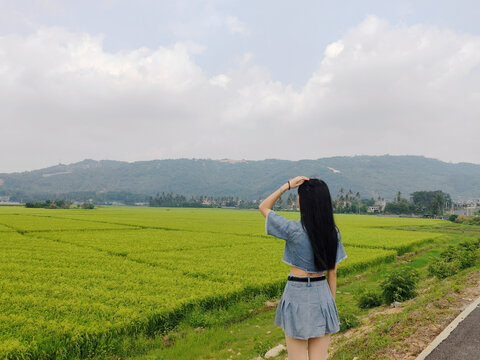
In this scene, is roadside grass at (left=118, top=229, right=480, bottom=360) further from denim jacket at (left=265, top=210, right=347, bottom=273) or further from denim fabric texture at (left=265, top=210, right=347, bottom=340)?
denim jacket at (left=265, top=210, right=347, bottom=273)

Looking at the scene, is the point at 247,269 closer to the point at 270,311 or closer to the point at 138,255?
the point at 270,311

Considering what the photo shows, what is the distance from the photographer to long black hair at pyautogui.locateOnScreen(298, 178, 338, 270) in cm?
320

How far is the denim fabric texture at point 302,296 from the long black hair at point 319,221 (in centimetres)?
7

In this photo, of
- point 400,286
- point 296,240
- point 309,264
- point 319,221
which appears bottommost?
point 400,286

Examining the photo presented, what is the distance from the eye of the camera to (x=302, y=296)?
3.32 m

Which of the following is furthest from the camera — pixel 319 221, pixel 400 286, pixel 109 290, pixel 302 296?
pixel 109 290

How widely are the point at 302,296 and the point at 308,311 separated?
0.50 ft

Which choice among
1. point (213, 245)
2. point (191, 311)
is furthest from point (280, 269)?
point (213, 245)

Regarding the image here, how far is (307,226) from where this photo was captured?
10.6ft

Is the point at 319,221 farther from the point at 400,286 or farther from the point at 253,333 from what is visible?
the point at 400,286

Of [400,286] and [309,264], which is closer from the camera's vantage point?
[309,264]

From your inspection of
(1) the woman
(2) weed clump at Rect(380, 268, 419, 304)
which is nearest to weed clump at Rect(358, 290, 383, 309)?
(2) weed clump at Rect(380, 268, 419, 304)

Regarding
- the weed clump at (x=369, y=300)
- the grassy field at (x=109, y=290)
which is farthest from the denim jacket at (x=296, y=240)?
the weed clump at (x=369, y=300)

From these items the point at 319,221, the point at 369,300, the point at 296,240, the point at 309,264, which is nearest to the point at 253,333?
the point at 369,300
